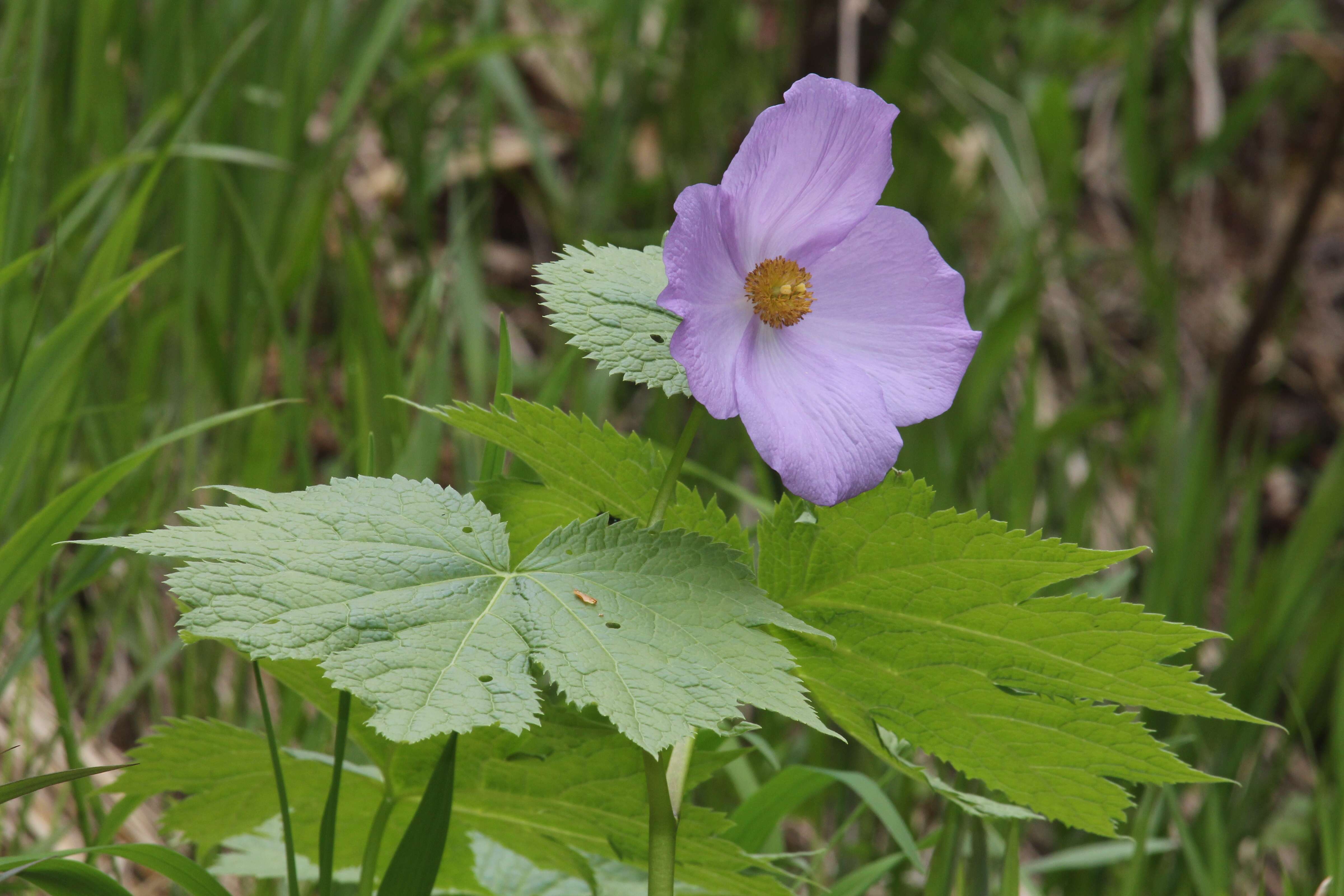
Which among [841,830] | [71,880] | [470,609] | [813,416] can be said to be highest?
[813,416]

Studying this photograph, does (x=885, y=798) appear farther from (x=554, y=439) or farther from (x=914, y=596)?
(x=554, y=439)

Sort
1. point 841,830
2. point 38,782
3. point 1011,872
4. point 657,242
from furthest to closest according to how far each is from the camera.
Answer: point 657,242 → point 841,830 → point 1011,872 → point 38,782

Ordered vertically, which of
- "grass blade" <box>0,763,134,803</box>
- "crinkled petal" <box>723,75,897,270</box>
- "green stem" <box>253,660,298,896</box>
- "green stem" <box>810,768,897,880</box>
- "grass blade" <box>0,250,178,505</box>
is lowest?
"green stem" <box>810,768,897,880</box>

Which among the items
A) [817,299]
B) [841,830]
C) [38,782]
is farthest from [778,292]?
[841,830]

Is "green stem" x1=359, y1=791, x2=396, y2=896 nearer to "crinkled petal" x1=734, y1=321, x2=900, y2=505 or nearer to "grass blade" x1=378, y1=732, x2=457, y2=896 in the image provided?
"grass blade" x1=378, y1=732, x2=457, y2=896

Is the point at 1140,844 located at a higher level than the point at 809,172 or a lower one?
lower

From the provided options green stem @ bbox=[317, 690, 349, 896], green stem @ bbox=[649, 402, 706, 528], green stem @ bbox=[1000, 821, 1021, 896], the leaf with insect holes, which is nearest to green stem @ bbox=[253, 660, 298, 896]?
green stem @ bbox=[317, 690, 349, 896]

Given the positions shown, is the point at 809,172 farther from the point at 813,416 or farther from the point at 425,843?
the point at 425,843
